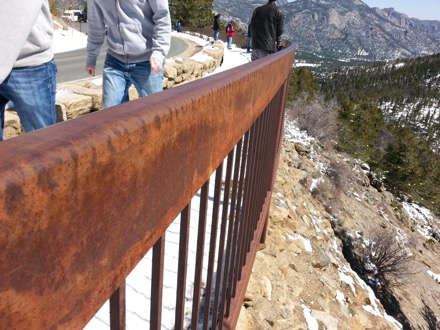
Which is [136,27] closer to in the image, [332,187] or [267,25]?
[267,25]

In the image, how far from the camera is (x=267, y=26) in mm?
6039

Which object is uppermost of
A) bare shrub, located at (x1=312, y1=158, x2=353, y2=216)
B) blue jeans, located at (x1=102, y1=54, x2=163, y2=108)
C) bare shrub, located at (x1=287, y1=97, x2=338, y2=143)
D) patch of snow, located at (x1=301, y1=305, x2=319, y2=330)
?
blue jeans, located at (x1=102, y1=54, x2=163, y2=108)

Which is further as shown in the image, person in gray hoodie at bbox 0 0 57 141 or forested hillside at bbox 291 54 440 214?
forested hillside at bbox 291 54 440 214

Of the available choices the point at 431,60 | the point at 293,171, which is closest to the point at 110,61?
the point at 293,171

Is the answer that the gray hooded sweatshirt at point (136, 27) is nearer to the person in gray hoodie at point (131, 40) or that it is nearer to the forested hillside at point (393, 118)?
the person in gray hoodie at point (131, 40)

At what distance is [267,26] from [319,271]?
371 centimetres

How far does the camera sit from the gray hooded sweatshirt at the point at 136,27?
2.67 m

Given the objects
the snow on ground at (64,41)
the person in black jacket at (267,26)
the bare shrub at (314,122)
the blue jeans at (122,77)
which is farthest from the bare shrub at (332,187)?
the snow on ground at (64,41)

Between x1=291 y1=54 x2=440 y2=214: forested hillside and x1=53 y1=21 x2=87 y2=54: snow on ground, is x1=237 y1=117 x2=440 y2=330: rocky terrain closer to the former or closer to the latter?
x1=291 y1=54 x2=440 y2=214: forested hillside

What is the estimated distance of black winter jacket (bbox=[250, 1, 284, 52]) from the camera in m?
5.91

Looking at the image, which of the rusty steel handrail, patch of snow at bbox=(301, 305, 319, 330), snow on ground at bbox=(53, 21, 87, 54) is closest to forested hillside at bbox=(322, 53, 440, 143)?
snow on ground at bbox=(53, 21, 87, 54)

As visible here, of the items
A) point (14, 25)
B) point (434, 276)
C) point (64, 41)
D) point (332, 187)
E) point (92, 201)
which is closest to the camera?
point (92, 201)

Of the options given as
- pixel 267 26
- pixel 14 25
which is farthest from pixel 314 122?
pixel 14 25

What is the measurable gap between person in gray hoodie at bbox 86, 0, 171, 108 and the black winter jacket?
11.6 feet
